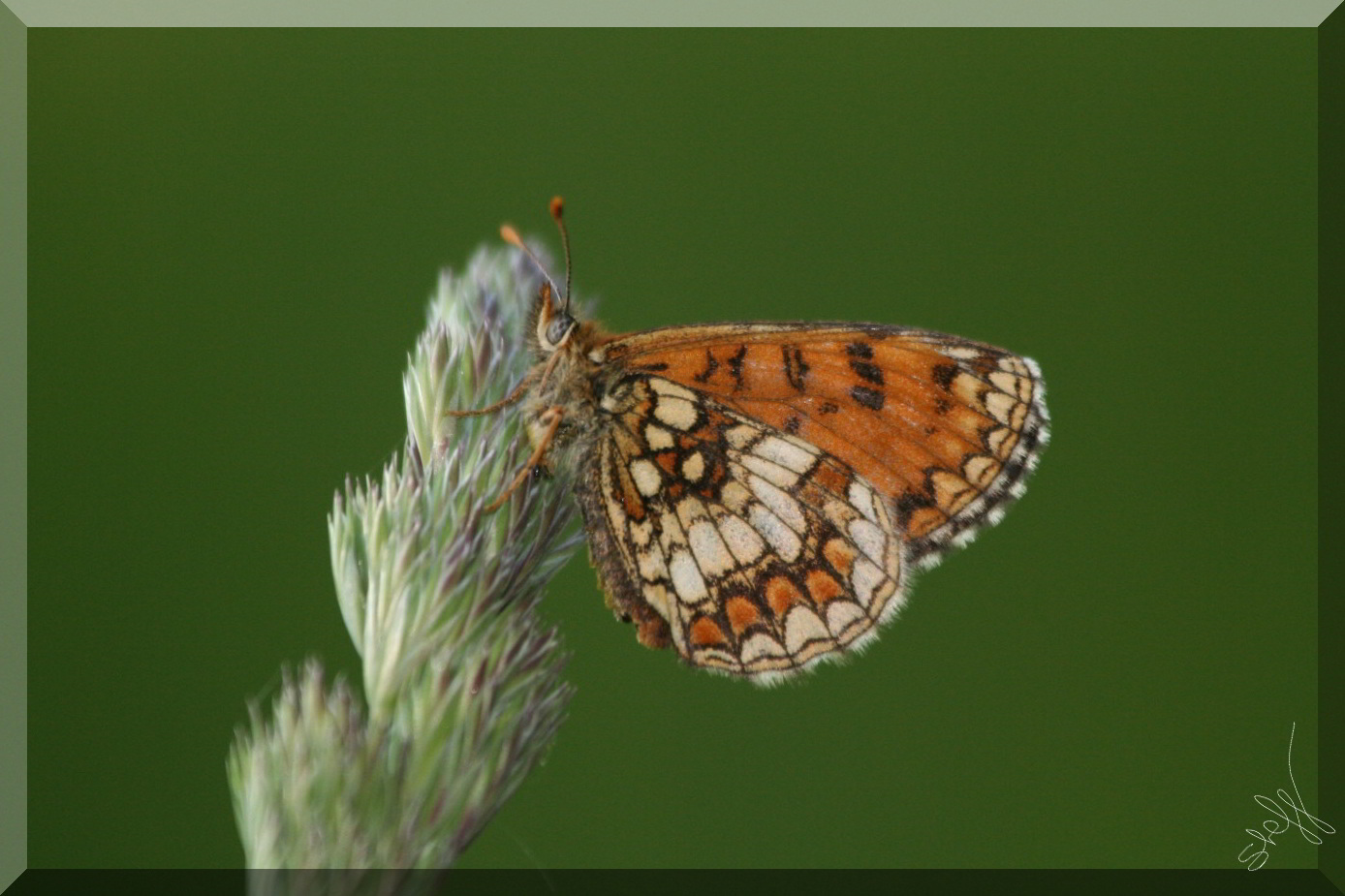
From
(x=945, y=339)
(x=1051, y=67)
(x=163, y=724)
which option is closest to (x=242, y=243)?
(x=163, y=724)

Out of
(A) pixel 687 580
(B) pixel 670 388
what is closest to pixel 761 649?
(A) pixel 687 580

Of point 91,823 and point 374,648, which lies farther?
point 91,823

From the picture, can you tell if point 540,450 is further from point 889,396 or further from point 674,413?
point 889,396

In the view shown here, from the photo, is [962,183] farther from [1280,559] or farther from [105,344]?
[105,344]
